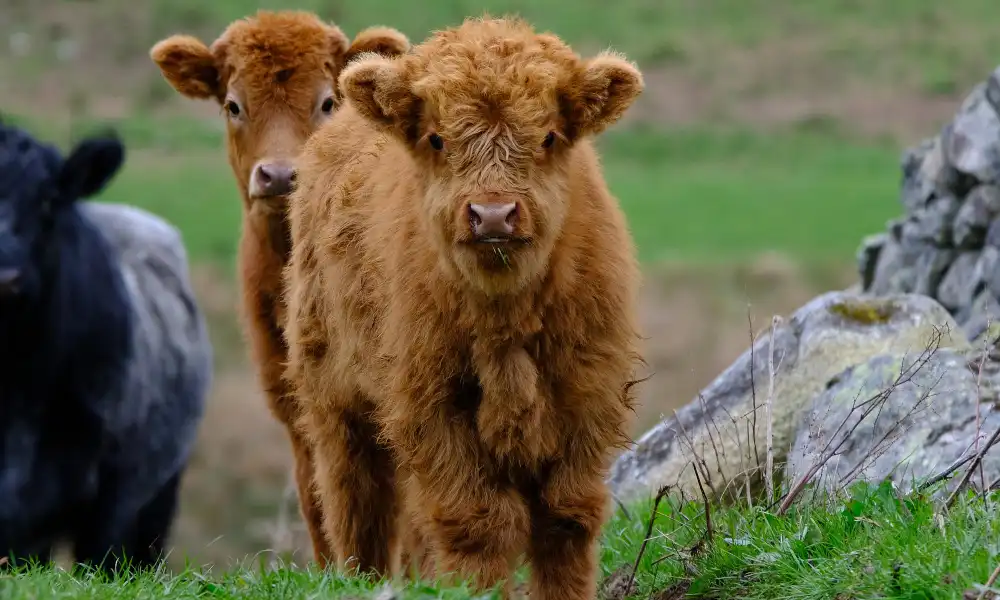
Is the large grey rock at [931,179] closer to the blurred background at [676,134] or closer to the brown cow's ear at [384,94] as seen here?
the brown cow's ear at [384,94]

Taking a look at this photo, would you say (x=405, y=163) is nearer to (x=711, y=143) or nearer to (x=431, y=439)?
(x=431, y=439)

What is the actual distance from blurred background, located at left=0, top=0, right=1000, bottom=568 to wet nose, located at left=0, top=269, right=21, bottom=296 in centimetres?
862

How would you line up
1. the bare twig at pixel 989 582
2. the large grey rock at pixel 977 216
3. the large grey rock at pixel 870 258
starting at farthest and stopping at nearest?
the large grey rock at pixel 870 258
the large grey rock at pixel 977 216
the bare twig at pixel 989 582

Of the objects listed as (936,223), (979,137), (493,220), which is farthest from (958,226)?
(493,220)

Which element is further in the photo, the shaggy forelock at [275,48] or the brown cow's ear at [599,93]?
Answer: the shaggy forelock at [275,48]

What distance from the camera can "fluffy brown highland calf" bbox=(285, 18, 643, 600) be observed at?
19.3 ft

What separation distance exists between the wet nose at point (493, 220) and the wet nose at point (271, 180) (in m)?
2.98

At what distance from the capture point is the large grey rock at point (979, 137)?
31.3ft

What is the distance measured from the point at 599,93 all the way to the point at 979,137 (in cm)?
461

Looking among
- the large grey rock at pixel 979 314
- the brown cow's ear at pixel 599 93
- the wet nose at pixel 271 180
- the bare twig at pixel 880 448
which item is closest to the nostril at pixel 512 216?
the brown cow's ear at pixel 599 93

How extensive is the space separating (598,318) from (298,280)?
6.49 ft

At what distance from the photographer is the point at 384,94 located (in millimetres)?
6113

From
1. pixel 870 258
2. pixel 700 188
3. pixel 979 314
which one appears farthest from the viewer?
pixel 700 188

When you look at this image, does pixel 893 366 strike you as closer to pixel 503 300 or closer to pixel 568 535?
pixel 568 535
